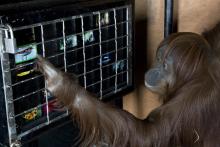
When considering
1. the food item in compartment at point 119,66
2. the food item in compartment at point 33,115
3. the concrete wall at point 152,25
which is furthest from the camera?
the concrete wall at point 152,25

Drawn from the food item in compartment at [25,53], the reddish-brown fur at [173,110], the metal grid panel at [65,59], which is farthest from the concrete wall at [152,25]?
the food item in compartment at [25,53]

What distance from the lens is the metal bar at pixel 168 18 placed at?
4.30ft

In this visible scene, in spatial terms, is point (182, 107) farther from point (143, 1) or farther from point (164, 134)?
point (143, 1)

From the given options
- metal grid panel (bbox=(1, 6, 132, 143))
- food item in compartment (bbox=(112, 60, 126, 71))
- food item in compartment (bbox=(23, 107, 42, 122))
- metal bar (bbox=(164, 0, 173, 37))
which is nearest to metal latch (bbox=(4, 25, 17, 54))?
metal grid panel (bbox=(1, 6, 132, 143))

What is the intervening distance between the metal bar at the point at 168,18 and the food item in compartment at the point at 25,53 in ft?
1.69

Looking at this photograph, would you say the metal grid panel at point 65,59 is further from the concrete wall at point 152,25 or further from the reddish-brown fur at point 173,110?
the concrete wall at point 152,25

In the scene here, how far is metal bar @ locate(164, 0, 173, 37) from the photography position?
1310 mm

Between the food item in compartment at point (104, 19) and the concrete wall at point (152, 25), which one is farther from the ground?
the food item in compartment at point (104, 19)

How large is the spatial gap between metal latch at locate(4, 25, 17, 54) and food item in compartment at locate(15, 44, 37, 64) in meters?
0.05

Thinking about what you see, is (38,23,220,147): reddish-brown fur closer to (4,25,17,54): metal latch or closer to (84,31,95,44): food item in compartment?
(4,25,17,54): metal latch

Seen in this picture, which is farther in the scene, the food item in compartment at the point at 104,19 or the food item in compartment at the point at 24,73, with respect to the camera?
the food item in compartment at the point at 104,19

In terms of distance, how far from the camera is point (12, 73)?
92 centimetres

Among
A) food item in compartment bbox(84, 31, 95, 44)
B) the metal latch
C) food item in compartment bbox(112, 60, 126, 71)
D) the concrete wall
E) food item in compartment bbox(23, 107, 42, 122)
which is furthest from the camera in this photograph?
the concrete wall

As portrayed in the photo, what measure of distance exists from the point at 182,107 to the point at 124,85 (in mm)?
344
